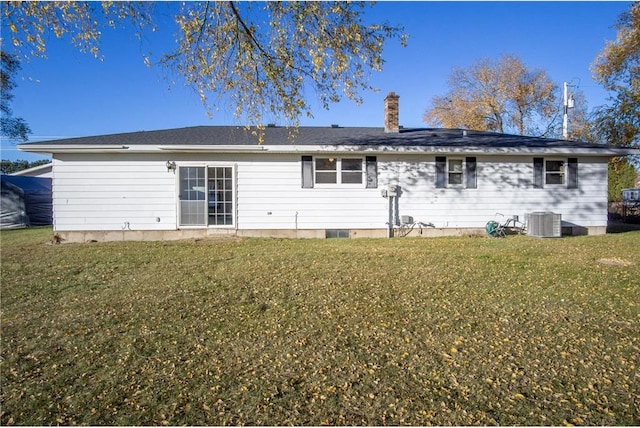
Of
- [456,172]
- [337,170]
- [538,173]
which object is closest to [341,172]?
[337,170]

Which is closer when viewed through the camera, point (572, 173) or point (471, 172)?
point (471, 172)

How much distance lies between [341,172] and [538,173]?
6.24m

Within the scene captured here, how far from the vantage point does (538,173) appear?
11555mm

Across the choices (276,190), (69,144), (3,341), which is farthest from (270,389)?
(69,144)

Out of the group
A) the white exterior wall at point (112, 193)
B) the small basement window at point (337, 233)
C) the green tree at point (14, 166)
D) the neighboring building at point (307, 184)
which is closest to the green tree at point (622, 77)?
the neighboring building at point (307, 184)

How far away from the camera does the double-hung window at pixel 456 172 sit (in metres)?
11.4

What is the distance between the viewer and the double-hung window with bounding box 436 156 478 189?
11.4m

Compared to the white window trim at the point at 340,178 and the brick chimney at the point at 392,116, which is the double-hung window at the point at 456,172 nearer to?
the white window trim at the point at 340,178

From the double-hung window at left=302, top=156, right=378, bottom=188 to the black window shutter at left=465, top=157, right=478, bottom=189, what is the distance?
2.90 metres

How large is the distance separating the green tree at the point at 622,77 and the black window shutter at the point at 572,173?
4.47 meters

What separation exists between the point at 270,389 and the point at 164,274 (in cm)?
446

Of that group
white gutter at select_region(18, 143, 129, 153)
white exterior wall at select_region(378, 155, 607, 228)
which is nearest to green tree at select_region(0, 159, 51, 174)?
white gutter at select_region(18, 143, 129, 153)

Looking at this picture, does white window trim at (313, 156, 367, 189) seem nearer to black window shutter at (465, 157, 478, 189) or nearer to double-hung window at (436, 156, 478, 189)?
double-hung window at (436, 156, 478, 189)

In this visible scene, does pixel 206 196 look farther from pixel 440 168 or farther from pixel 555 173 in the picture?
pixel 555 173
